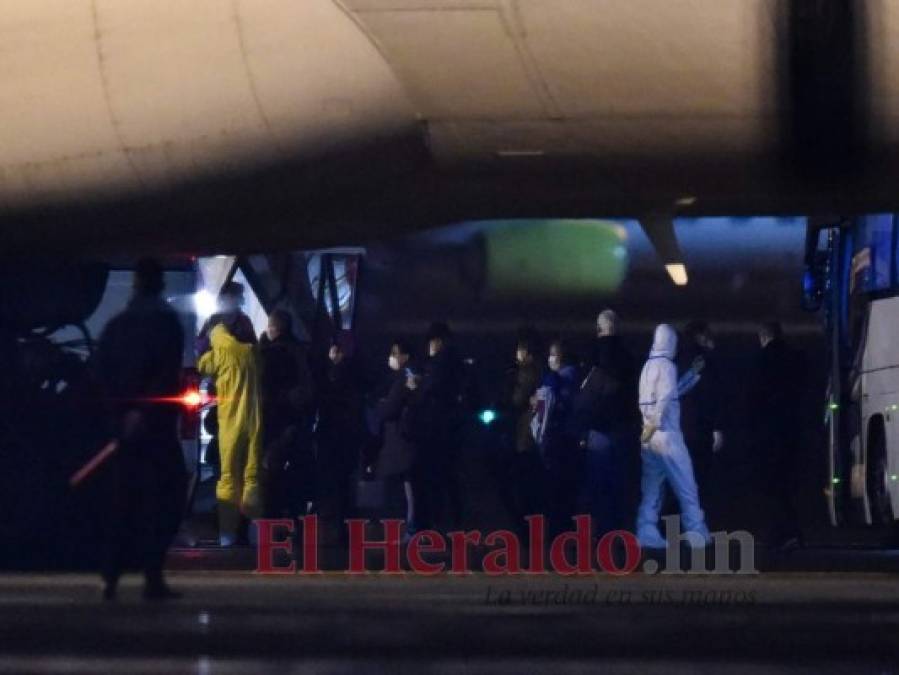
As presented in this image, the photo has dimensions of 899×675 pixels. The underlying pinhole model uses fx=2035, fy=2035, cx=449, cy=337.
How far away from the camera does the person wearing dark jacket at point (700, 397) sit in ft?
40.8

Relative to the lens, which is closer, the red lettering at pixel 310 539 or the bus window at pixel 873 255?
the red lettering at pixel 310 539

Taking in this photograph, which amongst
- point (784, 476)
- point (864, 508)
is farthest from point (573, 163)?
point (864, 508)

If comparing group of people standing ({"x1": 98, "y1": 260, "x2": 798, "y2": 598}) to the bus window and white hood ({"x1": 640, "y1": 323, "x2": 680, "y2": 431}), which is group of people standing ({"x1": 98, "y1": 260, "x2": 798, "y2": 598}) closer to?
white hood ({"x1": 640, "y1": 323, "x2": 680, "y2": 431})

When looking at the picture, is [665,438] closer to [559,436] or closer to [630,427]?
[630,427]

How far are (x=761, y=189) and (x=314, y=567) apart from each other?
6.11 meters

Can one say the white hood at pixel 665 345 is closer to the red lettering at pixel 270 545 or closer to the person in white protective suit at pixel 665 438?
the person in white protective suit at pixel 665 438

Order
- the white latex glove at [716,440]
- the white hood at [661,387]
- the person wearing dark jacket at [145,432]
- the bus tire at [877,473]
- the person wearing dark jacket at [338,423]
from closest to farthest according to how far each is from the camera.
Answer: the person wearing dark jacket at [145,432]
the white hood at [661,387]
the person wearing dark jacket at [338,423]
the bus tire at [877,473]
the white latex glove at [716,440]

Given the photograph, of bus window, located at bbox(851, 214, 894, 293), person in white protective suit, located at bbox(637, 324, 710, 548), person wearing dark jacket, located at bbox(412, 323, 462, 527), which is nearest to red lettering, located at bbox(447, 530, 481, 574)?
person wearing dark jacket, located at bbox(412, 323, 462, 527)

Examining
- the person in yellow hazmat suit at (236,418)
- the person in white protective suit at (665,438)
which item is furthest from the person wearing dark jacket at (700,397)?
the person in yellow hazmat suit at (236,418)

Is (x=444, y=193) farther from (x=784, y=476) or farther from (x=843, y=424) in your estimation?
(x=843, y=424)

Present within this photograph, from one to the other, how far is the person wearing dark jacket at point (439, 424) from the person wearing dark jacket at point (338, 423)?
40 centimetres

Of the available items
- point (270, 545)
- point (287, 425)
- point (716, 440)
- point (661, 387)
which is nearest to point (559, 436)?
point (661, 387)

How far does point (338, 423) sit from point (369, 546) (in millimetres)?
774

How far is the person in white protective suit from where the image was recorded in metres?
11.5
